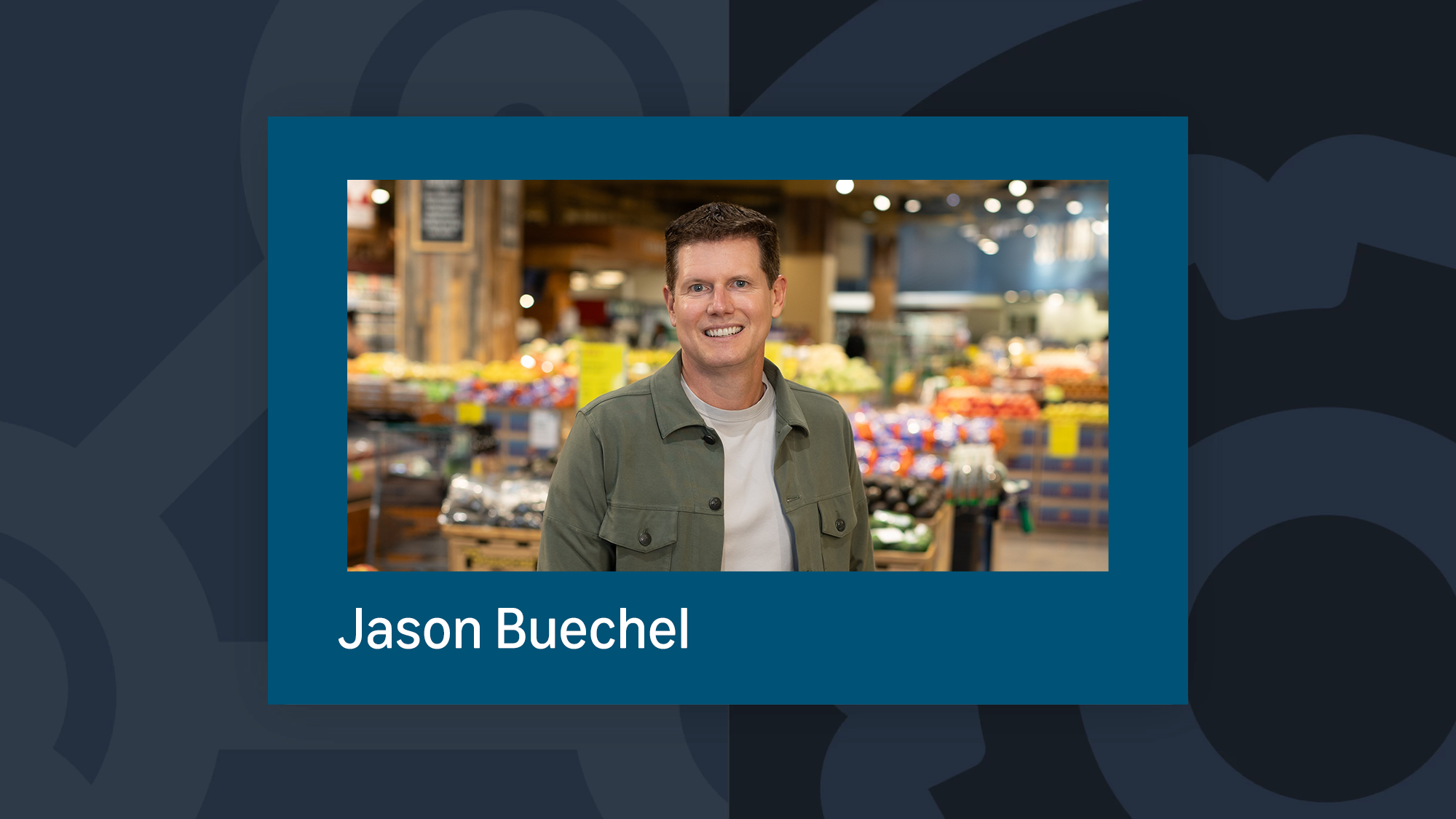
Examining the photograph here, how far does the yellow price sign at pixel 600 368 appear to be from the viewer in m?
4.27

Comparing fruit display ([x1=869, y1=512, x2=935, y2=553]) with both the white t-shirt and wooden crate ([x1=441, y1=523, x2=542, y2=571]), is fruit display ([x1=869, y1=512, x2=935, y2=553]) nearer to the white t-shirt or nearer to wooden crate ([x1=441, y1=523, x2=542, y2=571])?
wooden crate ([x1=441, y1=523, x2=542, y2=571])

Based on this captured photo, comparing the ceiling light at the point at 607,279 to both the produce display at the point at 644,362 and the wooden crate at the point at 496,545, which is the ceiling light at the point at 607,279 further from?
the wooden crate at the point at 496,545

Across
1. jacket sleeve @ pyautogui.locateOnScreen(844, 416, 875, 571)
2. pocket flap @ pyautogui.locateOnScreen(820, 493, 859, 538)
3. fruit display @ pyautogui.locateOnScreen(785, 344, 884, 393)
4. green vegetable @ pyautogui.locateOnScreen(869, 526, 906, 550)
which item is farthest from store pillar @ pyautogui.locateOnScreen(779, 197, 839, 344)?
pocket flap @ pyautogui.locateOnScreen(820, 493, 859, 538)

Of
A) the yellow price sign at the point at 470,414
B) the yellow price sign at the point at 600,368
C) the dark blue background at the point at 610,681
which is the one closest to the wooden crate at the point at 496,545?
the yellow price sign at the point at 600,368

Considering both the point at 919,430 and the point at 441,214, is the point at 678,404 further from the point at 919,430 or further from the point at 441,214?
the point at 441,214

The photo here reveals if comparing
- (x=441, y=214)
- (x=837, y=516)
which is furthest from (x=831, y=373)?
(x=837, y=516)

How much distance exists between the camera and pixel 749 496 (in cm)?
194

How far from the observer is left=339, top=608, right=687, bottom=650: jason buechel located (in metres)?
1.81

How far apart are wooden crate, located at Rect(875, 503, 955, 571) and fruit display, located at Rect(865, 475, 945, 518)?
0.04 meters

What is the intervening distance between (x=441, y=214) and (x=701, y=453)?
7.79 m
